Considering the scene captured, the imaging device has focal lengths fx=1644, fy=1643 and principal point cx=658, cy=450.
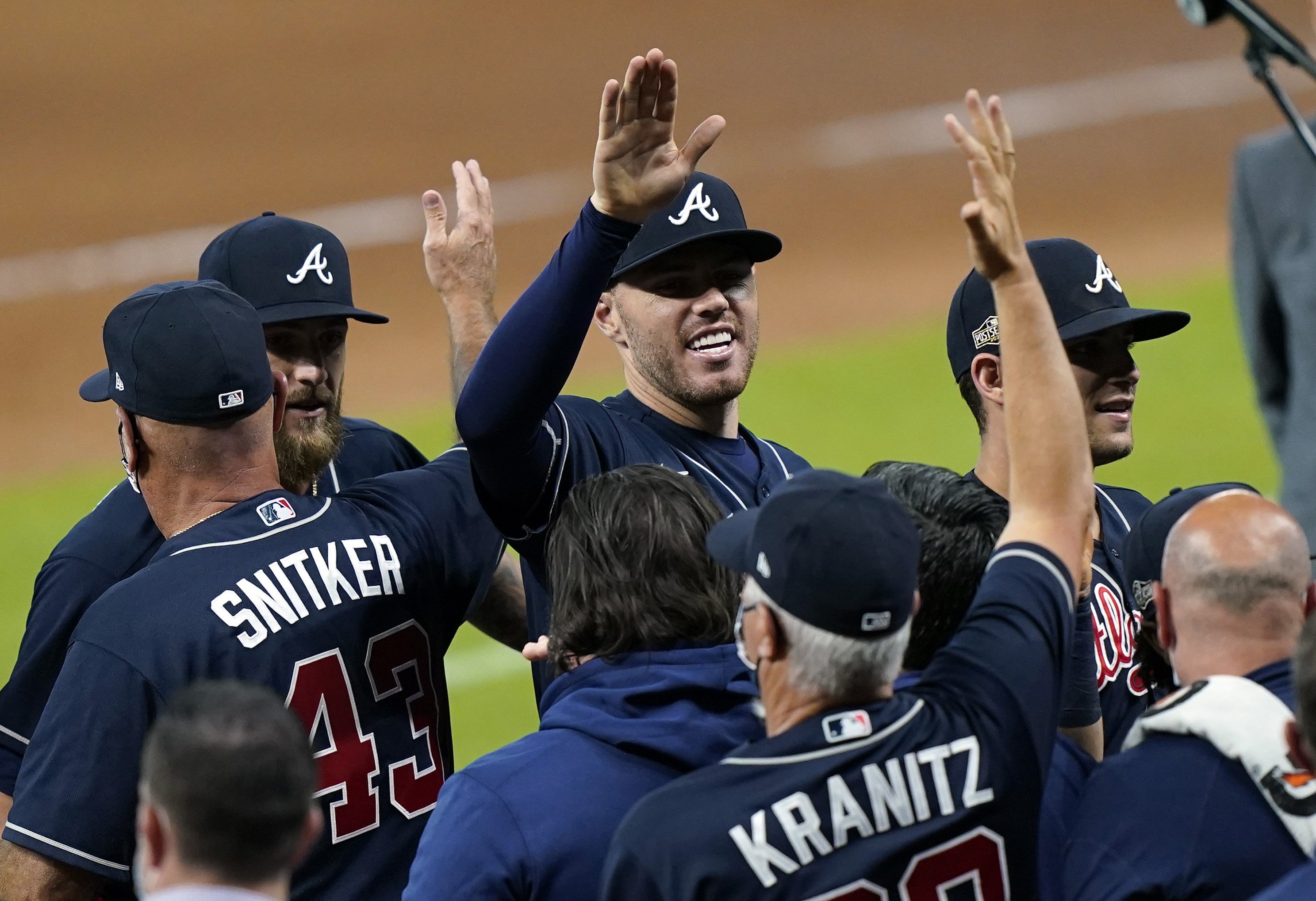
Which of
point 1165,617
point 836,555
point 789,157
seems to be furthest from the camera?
point 789,157

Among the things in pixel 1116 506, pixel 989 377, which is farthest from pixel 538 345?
pixel 1116 506

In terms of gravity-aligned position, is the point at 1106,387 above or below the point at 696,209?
below

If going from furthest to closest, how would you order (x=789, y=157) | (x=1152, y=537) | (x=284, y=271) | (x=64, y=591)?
(x=789, y=157)
(x=284, y=271)
(x=64, y=591)
(x=1152, y=537)

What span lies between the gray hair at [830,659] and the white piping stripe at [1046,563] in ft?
0.98

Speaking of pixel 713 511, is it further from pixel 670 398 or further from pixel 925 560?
pixel 670 398

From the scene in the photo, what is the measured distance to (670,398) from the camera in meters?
3.84

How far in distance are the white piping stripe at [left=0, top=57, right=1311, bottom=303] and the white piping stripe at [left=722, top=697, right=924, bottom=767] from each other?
10076 mm

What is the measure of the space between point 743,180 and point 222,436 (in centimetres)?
1028

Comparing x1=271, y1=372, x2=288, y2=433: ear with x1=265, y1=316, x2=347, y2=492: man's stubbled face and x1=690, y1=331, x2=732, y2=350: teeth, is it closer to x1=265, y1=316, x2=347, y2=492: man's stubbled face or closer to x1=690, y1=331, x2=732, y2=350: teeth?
x1=265, y1=316, x2=347, y2=492: man's stubbled face

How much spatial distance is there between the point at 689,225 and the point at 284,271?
110 cm

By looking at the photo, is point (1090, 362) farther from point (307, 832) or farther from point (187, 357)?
point (307, 832)

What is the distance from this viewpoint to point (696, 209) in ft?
12.3

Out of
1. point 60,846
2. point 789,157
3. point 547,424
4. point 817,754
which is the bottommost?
point 60,846

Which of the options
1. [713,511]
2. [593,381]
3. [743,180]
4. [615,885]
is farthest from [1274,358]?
[743,180]
